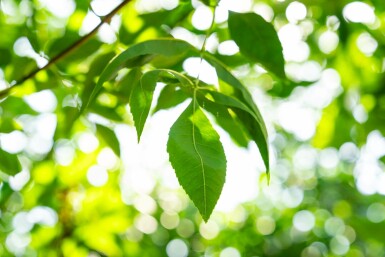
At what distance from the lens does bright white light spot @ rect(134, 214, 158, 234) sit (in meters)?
1.60

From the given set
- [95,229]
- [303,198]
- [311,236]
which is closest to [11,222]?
[95,229]

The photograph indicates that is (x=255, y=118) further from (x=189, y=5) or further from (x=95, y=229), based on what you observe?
(x=95, y=229)

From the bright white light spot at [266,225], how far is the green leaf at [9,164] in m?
1.21

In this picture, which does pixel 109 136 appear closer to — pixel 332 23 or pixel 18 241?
pixel 332 23

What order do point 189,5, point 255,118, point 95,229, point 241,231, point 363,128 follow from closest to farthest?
point 255,118, point 189,5, point 363,128, point 95,229, point 241,231

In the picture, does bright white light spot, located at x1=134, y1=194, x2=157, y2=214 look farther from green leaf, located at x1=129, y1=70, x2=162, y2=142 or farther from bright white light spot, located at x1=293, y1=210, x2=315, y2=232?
green leaf, located at x1=129, y1=70, x2=162, y2=142

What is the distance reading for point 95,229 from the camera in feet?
4.22

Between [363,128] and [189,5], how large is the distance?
18.3 inches

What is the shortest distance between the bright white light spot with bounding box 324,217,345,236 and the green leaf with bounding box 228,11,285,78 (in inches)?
59.4

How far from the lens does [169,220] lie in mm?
2148

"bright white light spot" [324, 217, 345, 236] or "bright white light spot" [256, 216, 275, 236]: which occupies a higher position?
"bright white light spot" [256, 216, 275, 236]

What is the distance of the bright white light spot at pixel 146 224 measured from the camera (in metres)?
1.60

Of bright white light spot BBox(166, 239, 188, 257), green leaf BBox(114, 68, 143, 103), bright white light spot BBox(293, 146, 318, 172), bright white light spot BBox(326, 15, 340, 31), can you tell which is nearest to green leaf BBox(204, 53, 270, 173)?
green leaf BBox(114, 68, 143, 103)

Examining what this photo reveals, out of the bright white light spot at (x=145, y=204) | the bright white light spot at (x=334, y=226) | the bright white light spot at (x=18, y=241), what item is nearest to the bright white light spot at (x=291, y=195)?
the bright white light spot at (x=334, y=226)
